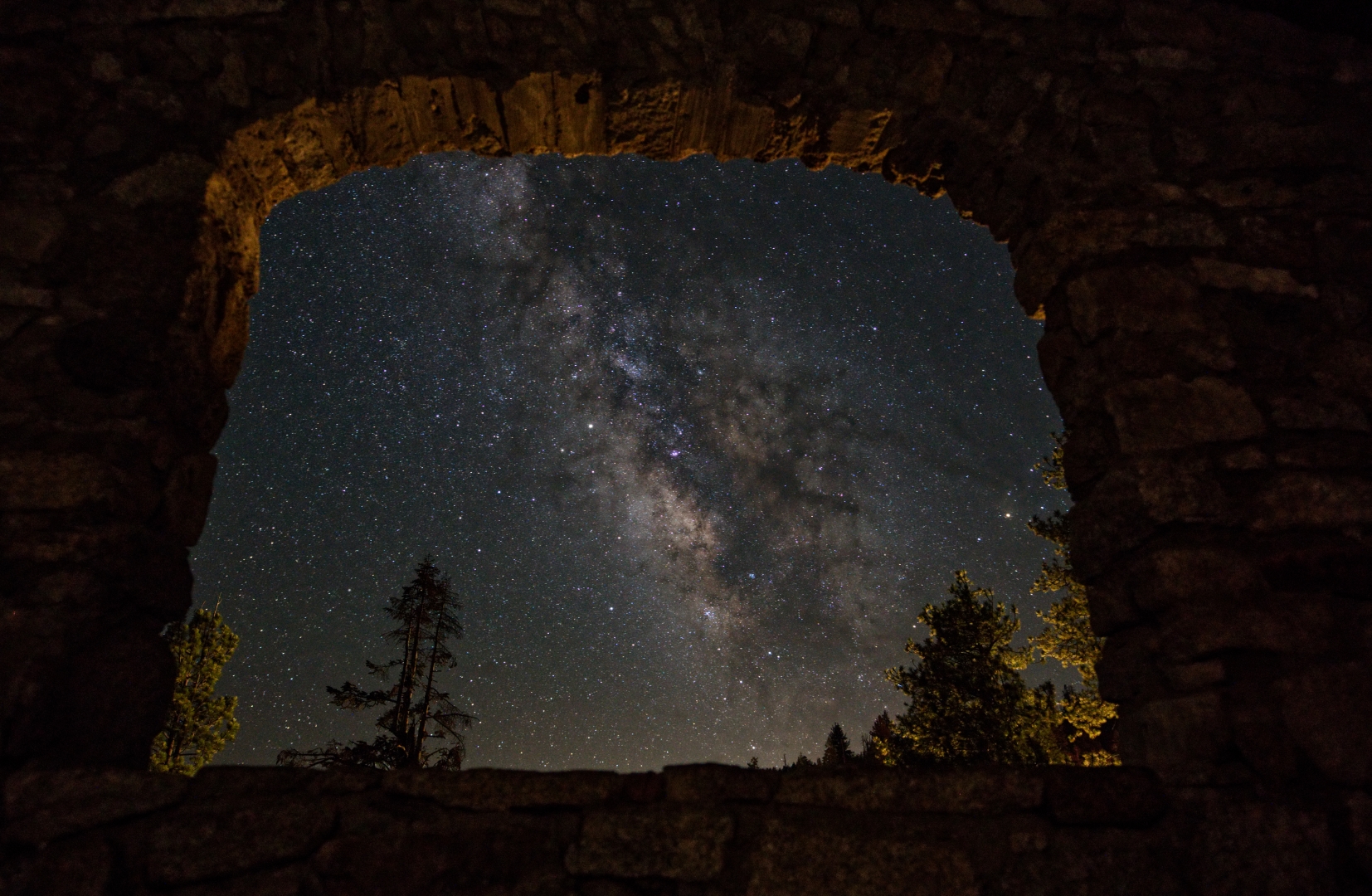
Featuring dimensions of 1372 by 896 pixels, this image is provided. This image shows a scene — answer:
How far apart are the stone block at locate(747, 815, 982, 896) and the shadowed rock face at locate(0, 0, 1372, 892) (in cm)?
5

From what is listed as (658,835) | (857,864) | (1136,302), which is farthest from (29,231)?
(1136,302)

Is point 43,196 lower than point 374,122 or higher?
lower

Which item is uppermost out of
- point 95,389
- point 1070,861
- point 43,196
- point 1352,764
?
point 43,196

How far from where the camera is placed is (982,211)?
330cm

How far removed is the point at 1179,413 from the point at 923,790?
1630 mm

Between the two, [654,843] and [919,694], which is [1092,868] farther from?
[919,694]

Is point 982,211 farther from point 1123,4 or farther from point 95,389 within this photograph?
point 95,389

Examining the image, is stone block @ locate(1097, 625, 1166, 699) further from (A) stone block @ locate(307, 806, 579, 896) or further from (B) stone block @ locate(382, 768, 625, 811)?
(A) stone block @ locate(307, 806, 579, 896)

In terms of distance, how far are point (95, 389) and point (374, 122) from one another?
156cm

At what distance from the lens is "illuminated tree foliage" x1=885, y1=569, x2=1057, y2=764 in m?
14.9

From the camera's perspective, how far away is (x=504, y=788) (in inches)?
77.0

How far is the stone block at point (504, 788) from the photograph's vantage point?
1947 millimetres

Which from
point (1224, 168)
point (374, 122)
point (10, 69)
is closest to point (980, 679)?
point (1224, 168)

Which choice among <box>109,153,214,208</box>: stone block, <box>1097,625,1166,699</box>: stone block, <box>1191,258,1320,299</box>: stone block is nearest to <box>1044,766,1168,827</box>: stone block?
<box>1097,625,1166,699</box>: stone block
